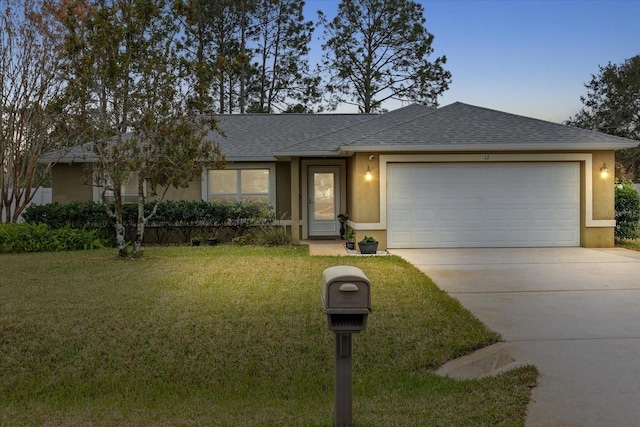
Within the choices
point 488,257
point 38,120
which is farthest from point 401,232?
point 38,120

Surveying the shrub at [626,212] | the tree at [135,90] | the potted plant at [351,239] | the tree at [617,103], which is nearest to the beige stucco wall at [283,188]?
the potted plant at [351,239]

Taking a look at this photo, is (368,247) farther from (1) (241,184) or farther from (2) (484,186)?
(1) (241,184)

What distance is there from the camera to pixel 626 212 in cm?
1438

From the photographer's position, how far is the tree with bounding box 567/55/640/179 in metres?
33.0

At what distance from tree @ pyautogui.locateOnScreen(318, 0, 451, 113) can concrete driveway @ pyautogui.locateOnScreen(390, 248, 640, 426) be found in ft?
56.3

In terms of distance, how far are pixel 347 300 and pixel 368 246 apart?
9.12 m

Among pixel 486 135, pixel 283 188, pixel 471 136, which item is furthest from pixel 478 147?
pixel 283 188

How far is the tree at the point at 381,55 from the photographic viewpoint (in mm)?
27922

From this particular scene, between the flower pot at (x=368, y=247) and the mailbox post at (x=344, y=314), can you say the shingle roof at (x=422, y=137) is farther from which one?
the mailbox post at (x=344, y=314)

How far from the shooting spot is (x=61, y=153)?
16.3 m

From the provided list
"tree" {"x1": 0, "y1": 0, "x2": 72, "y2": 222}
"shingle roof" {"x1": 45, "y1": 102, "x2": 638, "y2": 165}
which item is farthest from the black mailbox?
"tree" {"x1": 0, "y1": 0, "x2": 72, "y2": 222}

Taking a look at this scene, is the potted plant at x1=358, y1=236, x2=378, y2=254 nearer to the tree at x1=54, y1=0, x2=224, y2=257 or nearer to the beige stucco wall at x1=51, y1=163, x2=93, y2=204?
the tree at x1=54, y1=0, x2=224, y2=257

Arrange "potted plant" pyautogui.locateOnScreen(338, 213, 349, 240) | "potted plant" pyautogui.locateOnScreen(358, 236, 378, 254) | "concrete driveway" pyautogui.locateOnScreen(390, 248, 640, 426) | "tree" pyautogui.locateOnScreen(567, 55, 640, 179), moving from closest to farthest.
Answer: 1. "concrete driveway" pyautogui.locateOnScreen(390, 248, 640, 426)
2. "potted plant" pyautogui.locateOnScreen(358, 236, 378, 254)
3. "potted plant" pyautogui.locateOnScreen(338, 213, 349, 240)
4. "tree" pyautogui.locateOnScreen(567, 55, 640, 179)

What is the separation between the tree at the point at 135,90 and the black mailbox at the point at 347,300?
8.32m
